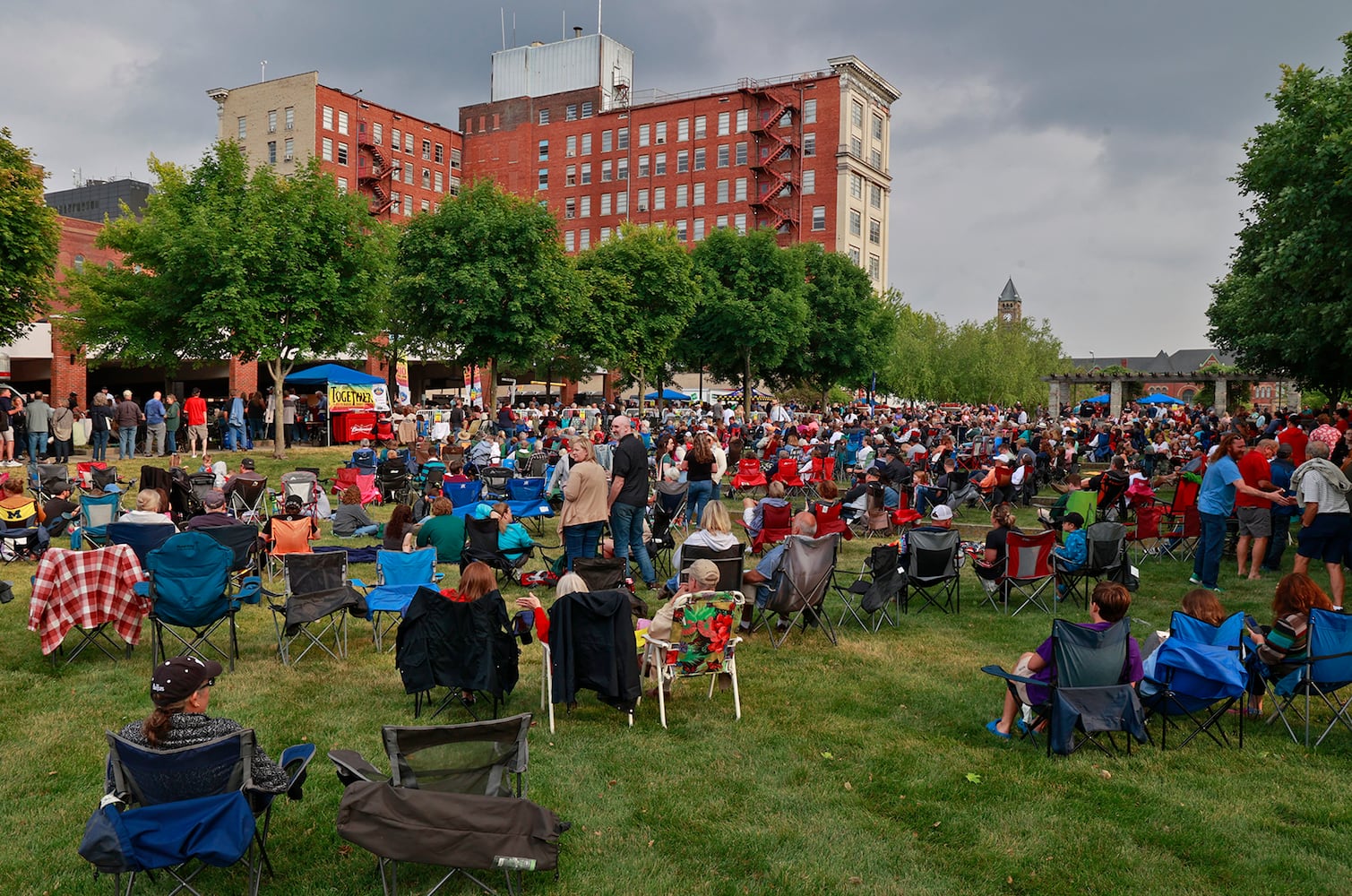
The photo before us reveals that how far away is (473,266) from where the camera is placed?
27.5 metres

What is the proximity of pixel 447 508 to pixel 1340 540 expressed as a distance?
9.00 m

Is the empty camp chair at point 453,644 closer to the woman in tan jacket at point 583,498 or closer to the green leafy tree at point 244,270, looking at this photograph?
the woman in tan jacket at point 583,498

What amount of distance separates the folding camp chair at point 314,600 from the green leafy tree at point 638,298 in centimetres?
2731

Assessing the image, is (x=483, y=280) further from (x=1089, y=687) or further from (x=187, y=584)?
(x=1089, y=687)

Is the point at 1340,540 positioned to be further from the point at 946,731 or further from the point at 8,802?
the point at 8,802

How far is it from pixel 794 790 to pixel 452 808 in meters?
2.17

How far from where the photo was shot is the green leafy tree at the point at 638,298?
3581 cm

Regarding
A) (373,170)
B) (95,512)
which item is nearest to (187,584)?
(95,512)

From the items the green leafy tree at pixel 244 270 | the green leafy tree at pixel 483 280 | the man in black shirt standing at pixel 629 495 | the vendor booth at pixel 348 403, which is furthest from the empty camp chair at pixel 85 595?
the green leafy tree at pixel 483 280

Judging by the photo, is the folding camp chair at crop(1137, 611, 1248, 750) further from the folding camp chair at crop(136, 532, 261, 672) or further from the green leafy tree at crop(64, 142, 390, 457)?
the green leafy tree at crop(64, 142, 390, 457)

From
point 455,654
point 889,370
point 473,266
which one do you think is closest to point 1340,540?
point 455,654

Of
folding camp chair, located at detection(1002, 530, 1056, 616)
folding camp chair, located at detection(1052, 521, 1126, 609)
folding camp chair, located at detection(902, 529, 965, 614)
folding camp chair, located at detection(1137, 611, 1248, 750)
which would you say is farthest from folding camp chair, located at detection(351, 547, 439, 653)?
folding camp chair, located at detection(1052, 521, 1126, 609)

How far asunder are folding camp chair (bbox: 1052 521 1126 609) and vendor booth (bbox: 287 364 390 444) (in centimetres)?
2069

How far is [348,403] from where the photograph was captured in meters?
27.6
